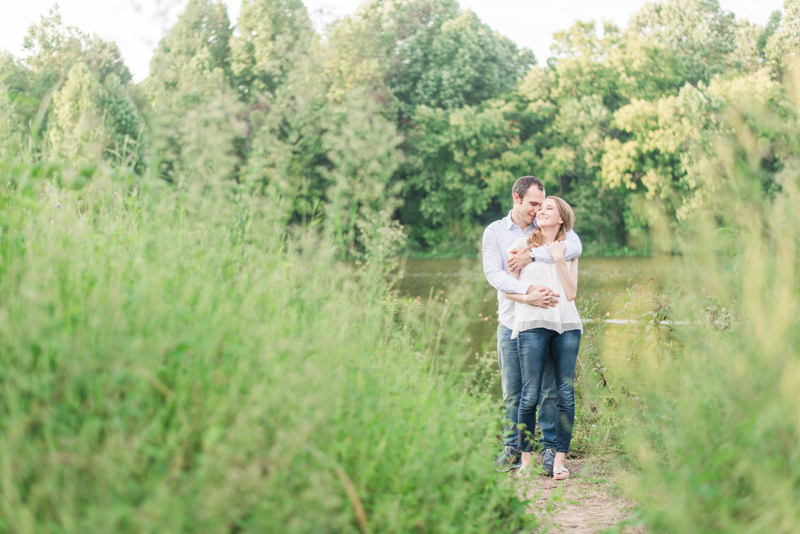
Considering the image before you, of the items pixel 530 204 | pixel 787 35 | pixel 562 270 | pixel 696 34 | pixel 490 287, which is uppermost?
pixel 696 34

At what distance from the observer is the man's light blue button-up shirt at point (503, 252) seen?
14.9ft

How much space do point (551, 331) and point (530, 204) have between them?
0.91 meters

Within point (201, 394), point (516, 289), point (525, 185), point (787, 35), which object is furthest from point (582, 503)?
point (787, 35)

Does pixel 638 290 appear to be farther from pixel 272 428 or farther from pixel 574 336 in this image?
pixel 272 428

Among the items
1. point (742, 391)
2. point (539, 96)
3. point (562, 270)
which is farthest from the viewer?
point (539, 96)

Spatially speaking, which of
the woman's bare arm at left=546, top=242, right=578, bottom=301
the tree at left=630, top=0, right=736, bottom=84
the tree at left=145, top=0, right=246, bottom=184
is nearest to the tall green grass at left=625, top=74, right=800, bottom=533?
the woman's bare arm at left=546, top=242, right=578, bottom=301

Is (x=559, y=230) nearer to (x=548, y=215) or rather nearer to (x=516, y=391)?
(x=548, y=215)

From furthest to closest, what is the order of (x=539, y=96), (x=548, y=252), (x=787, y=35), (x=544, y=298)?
(x=539, y=96)
(x=787, y=35)
(x=548, y=252)
(x=544, y=298)

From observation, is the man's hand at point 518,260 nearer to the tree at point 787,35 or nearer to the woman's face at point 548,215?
the woman's face at point 548,215

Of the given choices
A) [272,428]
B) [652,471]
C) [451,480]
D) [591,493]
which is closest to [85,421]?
[272,428]

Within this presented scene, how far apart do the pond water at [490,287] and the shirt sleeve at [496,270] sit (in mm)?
1479

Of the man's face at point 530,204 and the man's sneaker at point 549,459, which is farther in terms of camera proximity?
the man's face at point 530,204

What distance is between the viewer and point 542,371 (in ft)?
14.6

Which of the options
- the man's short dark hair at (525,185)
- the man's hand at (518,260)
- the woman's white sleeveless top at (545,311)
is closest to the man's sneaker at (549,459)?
the woman's white sleeveless top at (545,311)
